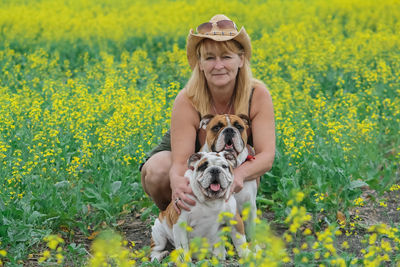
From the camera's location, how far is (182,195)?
4641mm

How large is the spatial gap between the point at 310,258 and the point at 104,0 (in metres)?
18.7

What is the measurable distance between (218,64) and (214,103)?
0.46 m

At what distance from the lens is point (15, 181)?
5.68 metres

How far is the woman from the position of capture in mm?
5047

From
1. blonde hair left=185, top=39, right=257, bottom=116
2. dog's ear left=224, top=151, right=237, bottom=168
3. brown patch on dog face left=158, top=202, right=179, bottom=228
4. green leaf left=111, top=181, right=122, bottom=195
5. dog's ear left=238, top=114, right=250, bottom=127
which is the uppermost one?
blonde hair left=185, top=39, right=257, bottom=116

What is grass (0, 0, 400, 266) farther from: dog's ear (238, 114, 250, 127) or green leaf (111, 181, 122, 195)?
dog's ear (238, 114, 250, 127)

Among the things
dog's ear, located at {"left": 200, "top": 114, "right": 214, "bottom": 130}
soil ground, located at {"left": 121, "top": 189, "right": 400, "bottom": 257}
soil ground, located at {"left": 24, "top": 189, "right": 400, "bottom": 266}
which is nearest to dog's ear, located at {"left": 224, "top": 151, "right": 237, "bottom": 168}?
dog's ear, located at {"left": 200, "top": 114, "right": 214, "bottom": 130}

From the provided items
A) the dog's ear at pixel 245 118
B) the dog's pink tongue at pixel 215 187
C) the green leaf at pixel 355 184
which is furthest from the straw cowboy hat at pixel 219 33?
the green leaf at pixel 355 184

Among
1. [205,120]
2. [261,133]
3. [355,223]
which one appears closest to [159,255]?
[205,120]

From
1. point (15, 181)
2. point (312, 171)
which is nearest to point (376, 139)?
point (312, 171)

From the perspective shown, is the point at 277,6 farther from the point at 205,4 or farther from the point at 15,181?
the point at 15,181

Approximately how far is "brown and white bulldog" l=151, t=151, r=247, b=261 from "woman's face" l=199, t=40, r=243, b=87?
75 centimetres

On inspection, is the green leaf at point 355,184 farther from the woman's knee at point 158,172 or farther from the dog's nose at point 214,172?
the dog's nose at point 214,172

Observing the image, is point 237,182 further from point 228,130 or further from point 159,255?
point 159,255
